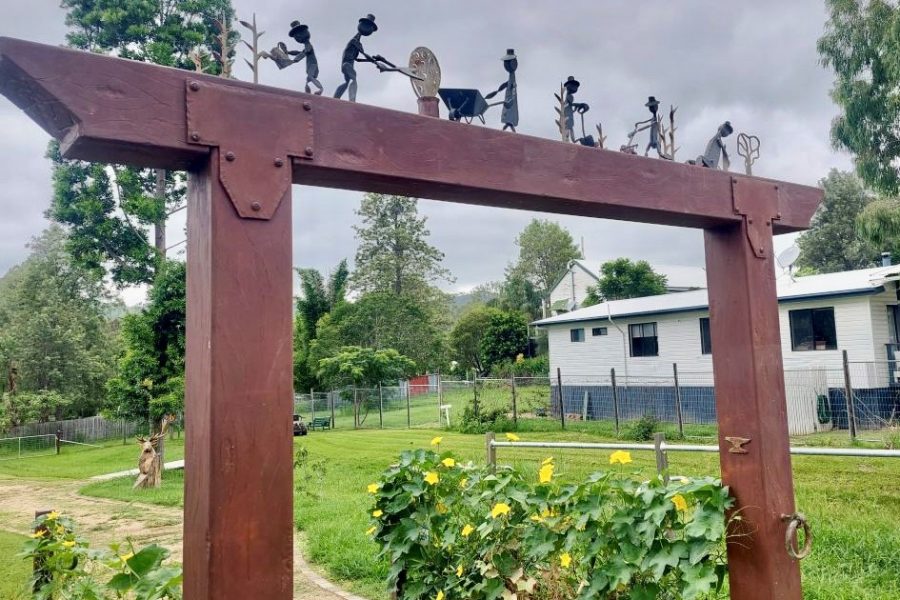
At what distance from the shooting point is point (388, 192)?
6.26 ft

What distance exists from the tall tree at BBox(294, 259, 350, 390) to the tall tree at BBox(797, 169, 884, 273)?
22.5 m

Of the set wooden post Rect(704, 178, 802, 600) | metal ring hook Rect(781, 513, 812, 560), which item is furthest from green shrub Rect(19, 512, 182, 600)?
metal ring hook Rect(781, 513, 812, 560)

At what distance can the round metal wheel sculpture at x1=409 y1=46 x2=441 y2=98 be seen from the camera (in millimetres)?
1953

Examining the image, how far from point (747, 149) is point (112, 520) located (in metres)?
6.60

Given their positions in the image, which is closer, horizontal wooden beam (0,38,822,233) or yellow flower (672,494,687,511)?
horizontal wooden beam (0,38,822,233)

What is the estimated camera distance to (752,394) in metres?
2.42

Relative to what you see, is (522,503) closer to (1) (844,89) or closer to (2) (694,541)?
(2) (694,541)

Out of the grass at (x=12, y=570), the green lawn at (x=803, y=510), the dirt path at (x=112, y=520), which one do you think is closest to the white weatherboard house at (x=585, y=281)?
the green lawn at (x=803, y=510)

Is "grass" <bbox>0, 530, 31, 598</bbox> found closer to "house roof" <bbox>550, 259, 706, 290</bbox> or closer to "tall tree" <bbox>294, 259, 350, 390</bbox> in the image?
"tall tree" <bbox>294, 259, 350, 390</bbox>

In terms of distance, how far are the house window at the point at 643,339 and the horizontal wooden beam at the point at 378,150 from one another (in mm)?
14437

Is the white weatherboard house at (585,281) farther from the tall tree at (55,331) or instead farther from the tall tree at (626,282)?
the tall tree at (55,331)

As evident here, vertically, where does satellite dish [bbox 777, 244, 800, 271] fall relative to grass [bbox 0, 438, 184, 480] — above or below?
above

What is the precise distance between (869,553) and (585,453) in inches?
256

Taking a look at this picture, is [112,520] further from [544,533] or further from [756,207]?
[756,207]
